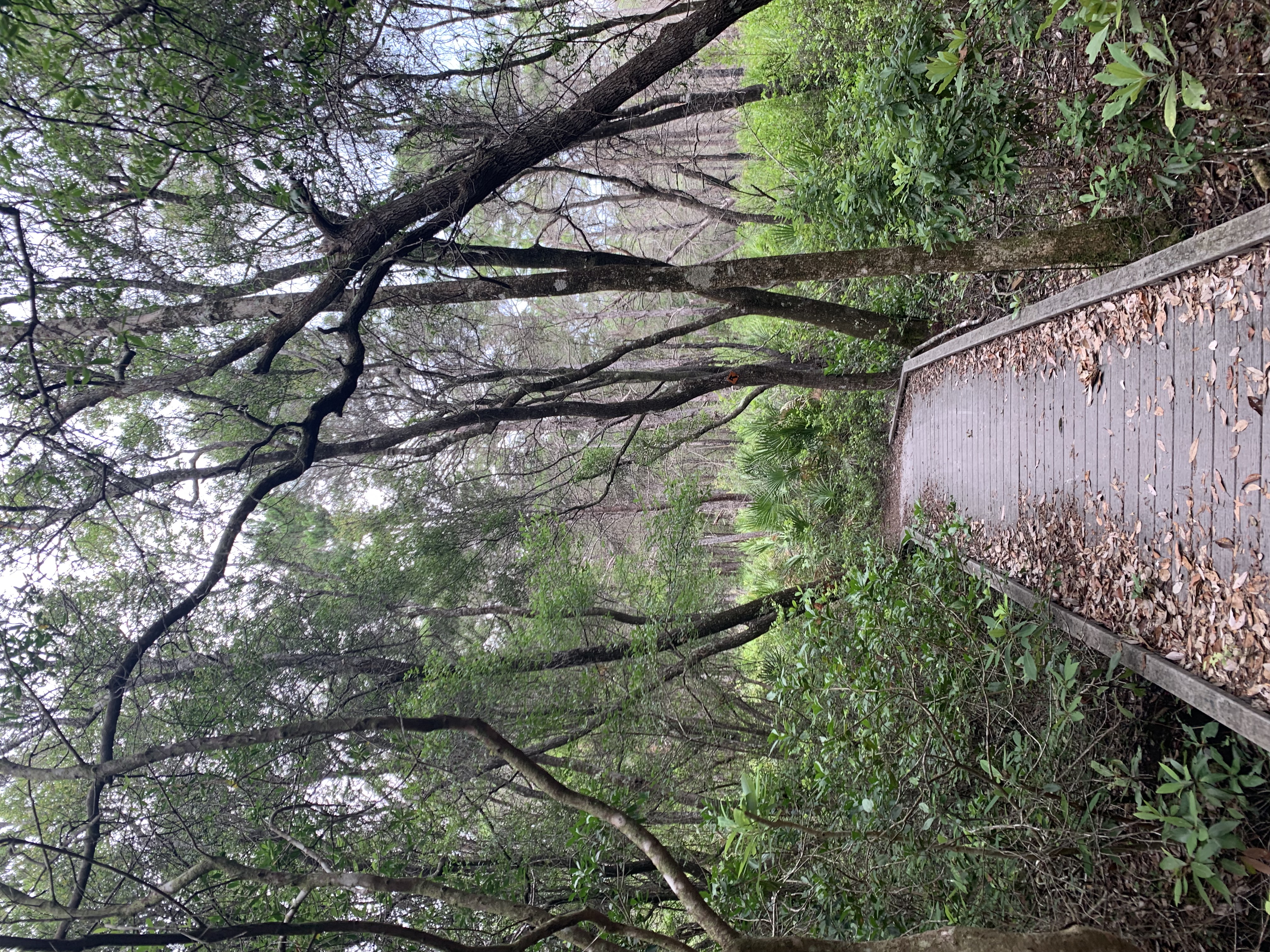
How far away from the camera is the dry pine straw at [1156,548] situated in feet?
12.6

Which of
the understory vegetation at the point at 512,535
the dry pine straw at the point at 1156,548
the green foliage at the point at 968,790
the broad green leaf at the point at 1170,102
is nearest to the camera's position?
the broad green leaf at the point at 1170,102

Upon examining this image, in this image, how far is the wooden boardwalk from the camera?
12.7 feet

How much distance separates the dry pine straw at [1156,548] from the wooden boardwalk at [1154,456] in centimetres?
1

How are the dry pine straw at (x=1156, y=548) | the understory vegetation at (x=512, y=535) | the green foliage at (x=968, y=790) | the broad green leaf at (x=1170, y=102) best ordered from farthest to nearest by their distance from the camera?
the understory vegetation at (x=512, y=535)
the green foliage at (x=968, y=790)
the dry pine straw at (x=1156, y=548)
the broad green leaf at (x=1170, y=102)

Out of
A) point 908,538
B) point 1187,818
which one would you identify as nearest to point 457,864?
point 908,538

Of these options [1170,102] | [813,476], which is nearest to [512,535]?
[813,476]

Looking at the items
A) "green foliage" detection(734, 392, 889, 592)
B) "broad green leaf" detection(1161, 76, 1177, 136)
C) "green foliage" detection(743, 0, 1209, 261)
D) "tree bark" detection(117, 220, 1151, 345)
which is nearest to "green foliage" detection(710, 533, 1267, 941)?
"tree bark" detection(117, 220, 1151, 345)

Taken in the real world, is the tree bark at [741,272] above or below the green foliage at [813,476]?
above

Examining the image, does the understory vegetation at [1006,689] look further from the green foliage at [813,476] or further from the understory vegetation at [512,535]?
the green foliage at [813,476]

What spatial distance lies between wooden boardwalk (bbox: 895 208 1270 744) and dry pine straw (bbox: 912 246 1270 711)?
1 cm

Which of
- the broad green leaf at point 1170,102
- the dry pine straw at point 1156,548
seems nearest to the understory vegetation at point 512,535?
the broad green leaf at point 1170,102

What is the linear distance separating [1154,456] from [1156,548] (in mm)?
576

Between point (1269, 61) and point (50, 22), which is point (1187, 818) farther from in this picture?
point (50, 22)

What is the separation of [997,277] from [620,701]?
624 cm
